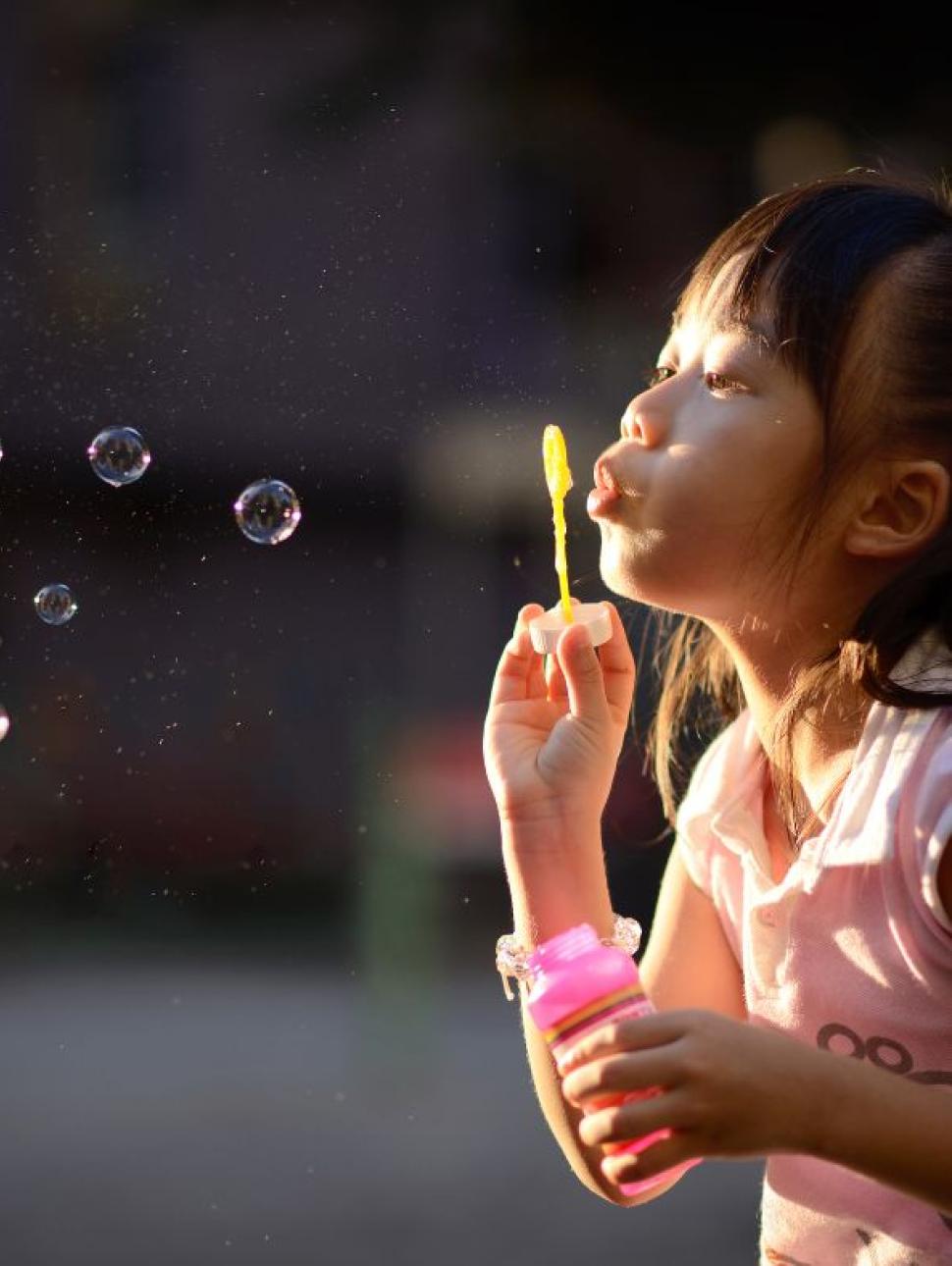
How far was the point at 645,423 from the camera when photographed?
94 centimetres

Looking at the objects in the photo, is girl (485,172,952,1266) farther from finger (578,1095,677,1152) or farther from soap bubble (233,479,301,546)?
soap bubble (233,479,301,546)

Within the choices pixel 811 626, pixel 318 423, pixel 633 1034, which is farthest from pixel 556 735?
pixel 318 423

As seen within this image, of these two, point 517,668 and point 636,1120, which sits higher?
point 517,668


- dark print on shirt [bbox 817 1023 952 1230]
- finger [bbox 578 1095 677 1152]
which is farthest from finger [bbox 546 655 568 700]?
finger [bbox 578 1095 677 1152]

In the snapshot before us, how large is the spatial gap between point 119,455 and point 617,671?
42 cm

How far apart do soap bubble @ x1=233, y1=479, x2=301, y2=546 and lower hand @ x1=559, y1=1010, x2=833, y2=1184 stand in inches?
23.9

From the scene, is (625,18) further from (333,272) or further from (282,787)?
(282,787)

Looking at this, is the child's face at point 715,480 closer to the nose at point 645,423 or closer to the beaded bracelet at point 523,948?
the nose at point 645,423

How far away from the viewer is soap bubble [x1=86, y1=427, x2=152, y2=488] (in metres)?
1.24

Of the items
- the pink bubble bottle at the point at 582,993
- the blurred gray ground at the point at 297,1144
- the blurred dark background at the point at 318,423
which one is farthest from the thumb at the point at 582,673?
the blurred dark background at the point at 318,423

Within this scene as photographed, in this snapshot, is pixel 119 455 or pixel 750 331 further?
pixel 119 455

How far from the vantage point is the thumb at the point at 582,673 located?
0.93 m

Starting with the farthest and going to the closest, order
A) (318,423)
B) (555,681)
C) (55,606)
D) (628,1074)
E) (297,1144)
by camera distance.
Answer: (318,423)
(297,1144)
(55,606)
(555,681)
(628,1074)

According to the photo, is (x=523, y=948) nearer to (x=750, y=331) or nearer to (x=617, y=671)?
(x=617, y=671)
